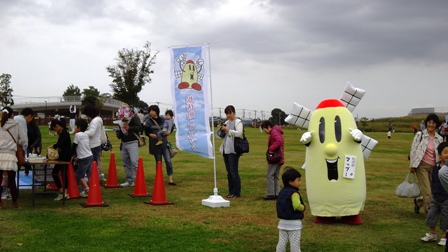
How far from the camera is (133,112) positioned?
39.1 ft

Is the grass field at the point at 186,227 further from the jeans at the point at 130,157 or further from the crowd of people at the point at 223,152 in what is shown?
the jeans at the point at 130,157

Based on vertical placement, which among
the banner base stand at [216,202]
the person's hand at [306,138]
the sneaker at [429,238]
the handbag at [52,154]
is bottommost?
the sneaker at [429,238]

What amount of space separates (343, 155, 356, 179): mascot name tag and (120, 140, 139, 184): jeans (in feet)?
17.5

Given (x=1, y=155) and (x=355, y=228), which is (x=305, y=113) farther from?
(x=1, y=155)

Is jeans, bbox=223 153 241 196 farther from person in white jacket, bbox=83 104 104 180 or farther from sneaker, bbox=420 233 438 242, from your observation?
sneaker, bbox=420 233 438 242

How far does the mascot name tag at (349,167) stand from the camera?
25.7 feet

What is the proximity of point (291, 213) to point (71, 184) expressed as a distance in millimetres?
5740

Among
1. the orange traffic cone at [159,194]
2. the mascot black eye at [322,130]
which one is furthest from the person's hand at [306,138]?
the orange traffic cone at [159,194]

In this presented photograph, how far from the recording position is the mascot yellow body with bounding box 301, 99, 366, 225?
784cm

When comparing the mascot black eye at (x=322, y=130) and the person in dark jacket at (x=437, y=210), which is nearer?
the person in dark jacket at (x=437, y=210)

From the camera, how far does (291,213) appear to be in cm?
576

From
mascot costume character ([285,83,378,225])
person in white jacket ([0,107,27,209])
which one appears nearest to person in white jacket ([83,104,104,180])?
person in white jacket ([0,107,27,209])

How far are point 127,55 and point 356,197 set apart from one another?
48.2m

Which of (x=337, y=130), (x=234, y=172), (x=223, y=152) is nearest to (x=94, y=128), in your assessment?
(x=223, y=152)
